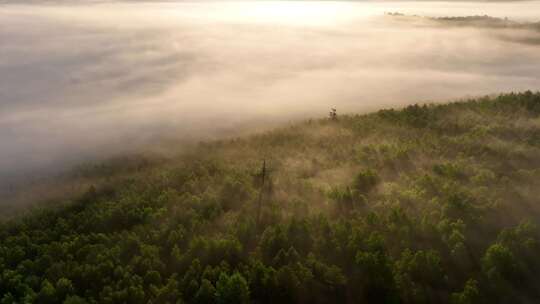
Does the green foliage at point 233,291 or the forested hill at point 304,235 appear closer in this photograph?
the green foliage at point 233,291

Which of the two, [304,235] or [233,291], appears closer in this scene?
[233,291]

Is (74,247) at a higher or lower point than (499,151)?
lower

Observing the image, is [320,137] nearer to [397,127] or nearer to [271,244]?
[397,127]

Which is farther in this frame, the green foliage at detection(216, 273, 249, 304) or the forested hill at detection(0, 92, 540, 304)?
the forested hill at detection(0, 92, 540, 304)

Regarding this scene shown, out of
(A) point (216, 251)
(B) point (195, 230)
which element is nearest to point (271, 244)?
(A) point (216, 251)

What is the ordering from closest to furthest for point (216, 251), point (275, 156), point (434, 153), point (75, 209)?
point (216, 251) < point (75, 209) < point (434, 153) < point (275, 156)

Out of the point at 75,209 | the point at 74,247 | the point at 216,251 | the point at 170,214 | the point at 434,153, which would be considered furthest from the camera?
the point at 434,153

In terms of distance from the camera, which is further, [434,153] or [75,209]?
[434,153]
